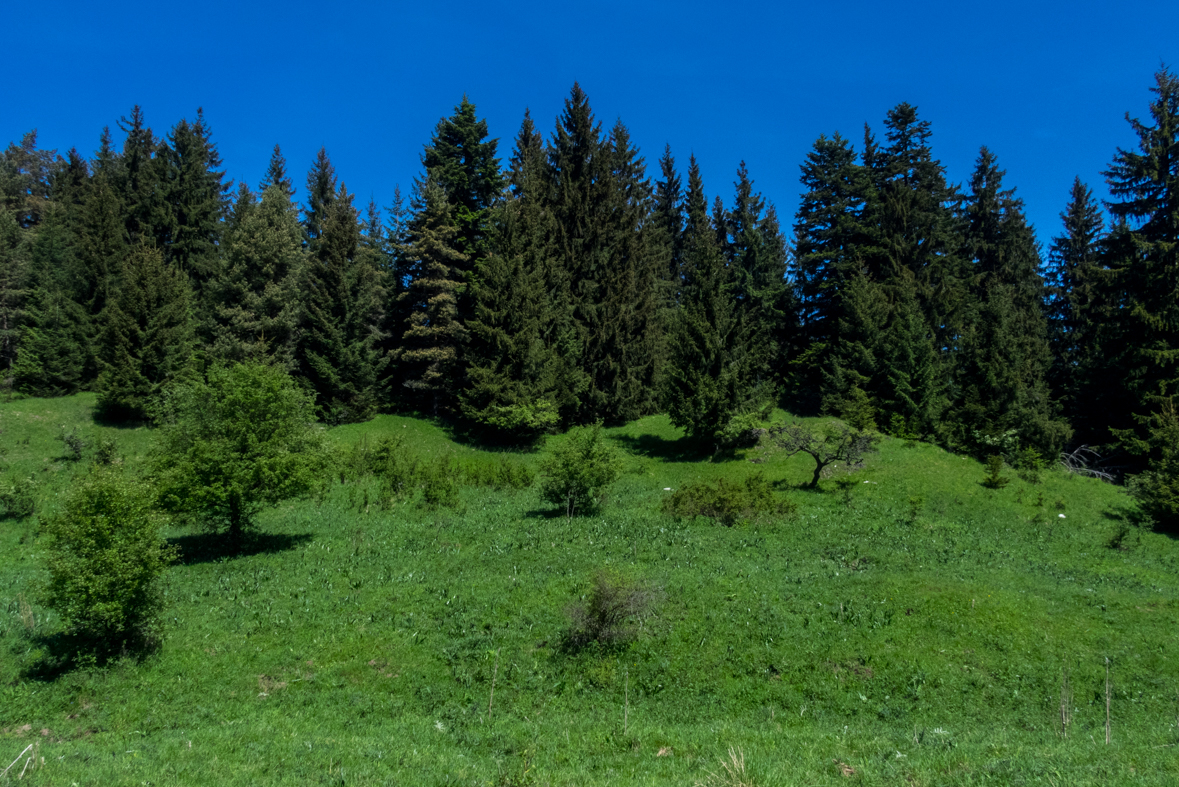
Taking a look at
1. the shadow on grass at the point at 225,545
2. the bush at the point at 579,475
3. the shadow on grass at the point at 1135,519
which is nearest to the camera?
the shadow on grass at the point at 225,545

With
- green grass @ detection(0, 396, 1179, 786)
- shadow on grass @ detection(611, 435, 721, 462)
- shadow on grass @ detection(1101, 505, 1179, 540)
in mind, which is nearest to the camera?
green grass @ detection(0, 396, 1179, 786)

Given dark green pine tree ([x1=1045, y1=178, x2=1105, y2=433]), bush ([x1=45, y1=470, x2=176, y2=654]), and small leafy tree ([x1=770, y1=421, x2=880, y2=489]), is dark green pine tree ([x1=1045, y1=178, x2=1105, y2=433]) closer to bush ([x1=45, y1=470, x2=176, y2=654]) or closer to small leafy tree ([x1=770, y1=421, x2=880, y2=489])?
small leafy tree ([x1=770, y1=421, x2=880, y2=489])

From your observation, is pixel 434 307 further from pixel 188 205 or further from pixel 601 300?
pixel 188 205

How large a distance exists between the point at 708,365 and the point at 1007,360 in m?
21.1

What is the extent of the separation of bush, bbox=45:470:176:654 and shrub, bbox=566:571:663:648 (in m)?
9.87

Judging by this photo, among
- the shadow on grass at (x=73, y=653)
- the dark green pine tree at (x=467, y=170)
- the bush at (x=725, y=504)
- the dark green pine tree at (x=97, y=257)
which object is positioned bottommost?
the shadow on grass at (x=73, y=653)

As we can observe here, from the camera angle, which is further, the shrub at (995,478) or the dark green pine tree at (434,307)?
the dark green pine tree at (434,307)

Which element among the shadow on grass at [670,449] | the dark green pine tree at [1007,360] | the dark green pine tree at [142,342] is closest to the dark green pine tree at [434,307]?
the shadow on grass at [670,449]

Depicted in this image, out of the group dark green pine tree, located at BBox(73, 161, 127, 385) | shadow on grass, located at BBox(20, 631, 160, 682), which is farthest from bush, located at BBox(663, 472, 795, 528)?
dark green pine tree, located at BBox(73, 161, 127, 385)

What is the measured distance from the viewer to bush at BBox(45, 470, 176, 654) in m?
13.4

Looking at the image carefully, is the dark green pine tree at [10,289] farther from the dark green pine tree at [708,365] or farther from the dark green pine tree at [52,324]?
the dark green pine tree at [708,365]

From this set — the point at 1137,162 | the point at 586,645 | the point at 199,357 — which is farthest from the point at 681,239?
the point at 586,645

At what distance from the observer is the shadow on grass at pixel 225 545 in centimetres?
2128

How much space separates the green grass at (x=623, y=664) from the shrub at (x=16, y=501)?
924mm
